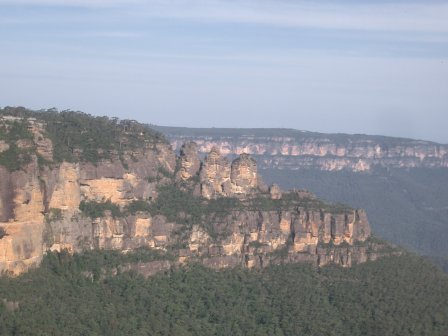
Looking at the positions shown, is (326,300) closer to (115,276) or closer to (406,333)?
(406,333)

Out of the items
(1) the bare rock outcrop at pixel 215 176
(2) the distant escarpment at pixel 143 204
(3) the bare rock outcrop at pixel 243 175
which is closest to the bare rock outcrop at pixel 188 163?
(2) the distant escarpment at pixel 143 204

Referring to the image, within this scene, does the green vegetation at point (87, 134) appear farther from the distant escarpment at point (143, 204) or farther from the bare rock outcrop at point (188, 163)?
the bare rock outcrop at point (188, 163)

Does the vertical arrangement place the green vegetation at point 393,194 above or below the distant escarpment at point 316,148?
below

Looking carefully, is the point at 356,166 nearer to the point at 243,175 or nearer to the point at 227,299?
the point at 243,175

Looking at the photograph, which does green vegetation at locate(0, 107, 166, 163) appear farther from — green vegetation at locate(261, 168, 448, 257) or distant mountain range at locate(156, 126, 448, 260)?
distant mountain range at locate(156, 126, 448, 260)

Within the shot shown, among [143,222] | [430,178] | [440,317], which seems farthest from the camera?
[430,178]

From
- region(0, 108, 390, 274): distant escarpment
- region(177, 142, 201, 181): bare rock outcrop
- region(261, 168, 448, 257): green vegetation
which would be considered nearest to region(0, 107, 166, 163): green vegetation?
region(0, 108, 390, 274): distant escarpment

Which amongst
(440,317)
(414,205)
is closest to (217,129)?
(414,205)
